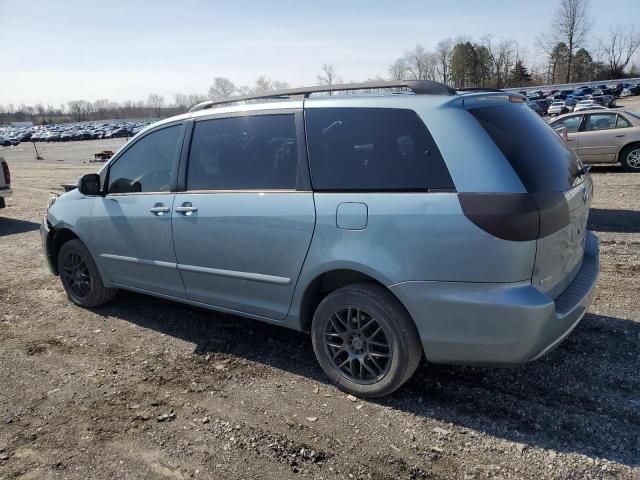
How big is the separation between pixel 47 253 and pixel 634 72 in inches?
4322

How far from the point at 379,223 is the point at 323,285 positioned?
2.31 feet

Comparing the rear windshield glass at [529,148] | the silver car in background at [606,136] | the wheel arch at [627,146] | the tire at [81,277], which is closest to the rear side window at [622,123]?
the silver car in background at [606,136]

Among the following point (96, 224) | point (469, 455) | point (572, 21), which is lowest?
point (469, 455)

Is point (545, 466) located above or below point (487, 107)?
below

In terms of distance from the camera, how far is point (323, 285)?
133 inches

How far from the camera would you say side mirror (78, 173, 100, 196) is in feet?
14.8

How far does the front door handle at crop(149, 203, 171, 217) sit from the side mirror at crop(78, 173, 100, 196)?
0.84 meters

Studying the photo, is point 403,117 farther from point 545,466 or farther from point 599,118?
point 599,118

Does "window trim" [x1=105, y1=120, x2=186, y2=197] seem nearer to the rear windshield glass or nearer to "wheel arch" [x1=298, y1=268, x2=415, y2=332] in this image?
"wheel arch" [x1=298, y1=268, x2=415, y2=332]

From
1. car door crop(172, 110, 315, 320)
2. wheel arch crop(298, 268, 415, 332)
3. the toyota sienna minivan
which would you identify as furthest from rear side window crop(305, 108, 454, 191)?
wheel arch crop(298, 268, 415, 332)

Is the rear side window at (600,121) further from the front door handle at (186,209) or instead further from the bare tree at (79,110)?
the bare tree at (79,110)

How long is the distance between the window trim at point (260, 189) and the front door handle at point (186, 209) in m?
0.11

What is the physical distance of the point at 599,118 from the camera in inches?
497

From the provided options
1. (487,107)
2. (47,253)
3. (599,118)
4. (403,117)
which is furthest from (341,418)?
(599,118)
